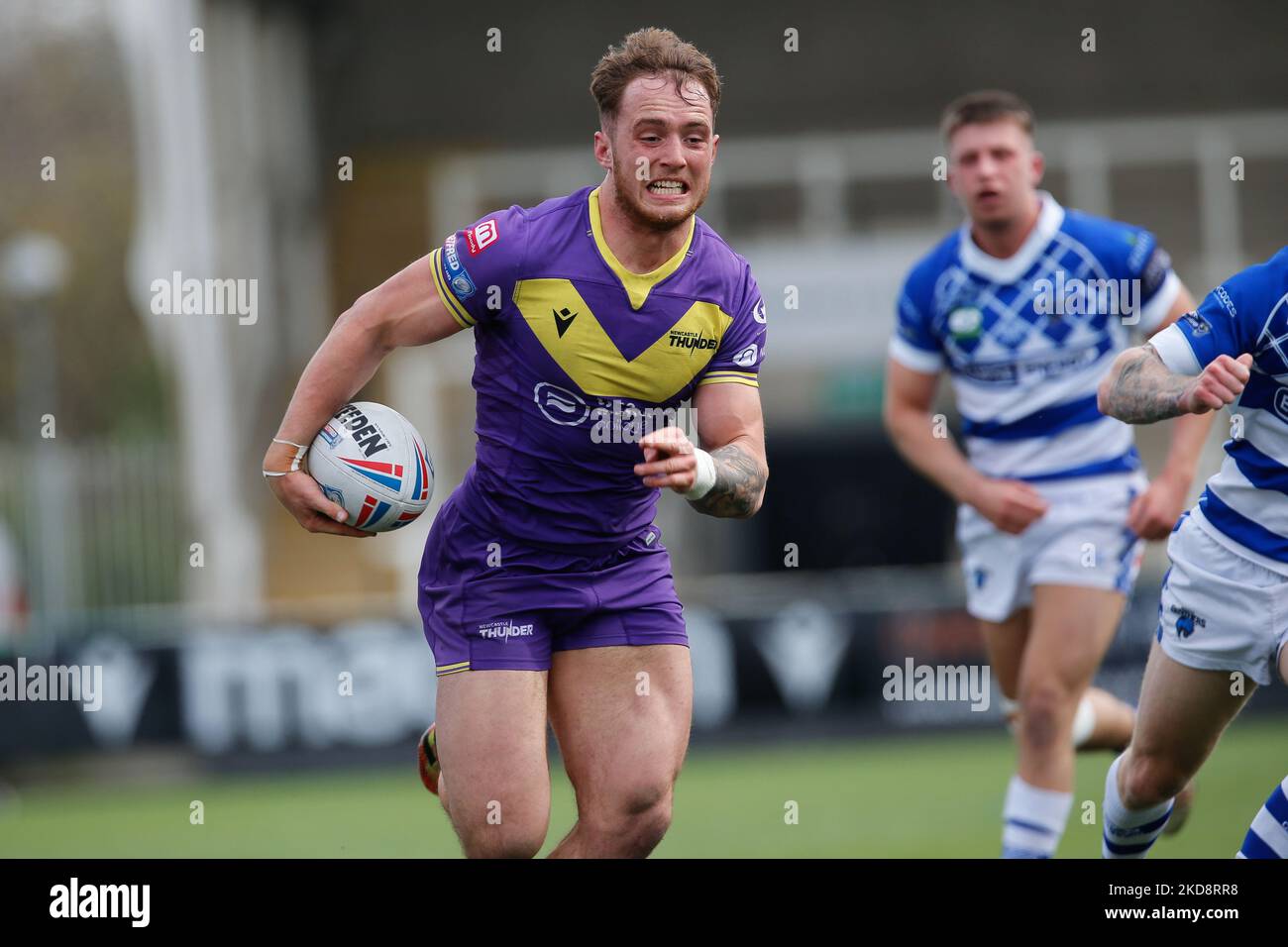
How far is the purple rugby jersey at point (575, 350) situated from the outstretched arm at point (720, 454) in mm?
70

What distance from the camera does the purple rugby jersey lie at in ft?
17.3

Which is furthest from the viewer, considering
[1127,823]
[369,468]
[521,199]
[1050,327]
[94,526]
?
[521,199]

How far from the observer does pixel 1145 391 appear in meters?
4.96

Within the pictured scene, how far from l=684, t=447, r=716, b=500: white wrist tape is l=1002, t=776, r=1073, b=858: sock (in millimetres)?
2535

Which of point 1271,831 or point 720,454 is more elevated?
point 720,454

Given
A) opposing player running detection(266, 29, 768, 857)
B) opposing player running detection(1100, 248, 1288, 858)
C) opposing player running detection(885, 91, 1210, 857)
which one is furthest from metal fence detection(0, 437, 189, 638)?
opposing player running detection(1100, 248, 1288, 858)

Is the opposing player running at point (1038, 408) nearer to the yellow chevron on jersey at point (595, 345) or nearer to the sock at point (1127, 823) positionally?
the sock at point (1127, 823)

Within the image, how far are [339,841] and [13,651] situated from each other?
438 centimetres

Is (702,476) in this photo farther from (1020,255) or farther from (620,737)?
(1020,255)

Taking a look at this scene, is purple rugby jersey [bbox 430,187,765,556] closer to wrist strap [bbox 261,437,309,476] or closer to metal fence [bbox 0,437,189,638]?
wrist strap [bbox 261,437,309,476]

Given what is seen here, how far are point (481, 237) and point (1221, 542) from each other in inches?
96.0

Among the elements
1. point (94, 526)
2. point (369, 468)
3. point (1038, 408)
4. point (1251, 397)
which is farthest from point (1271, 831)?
point (94, 526)

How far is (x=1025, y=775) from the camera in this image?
22.2 ft
